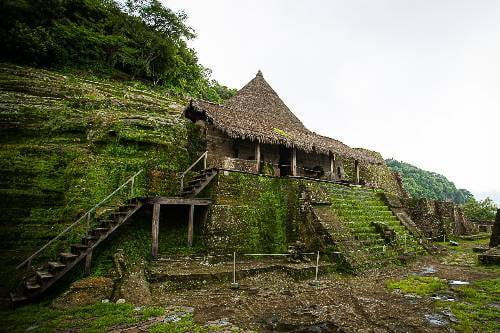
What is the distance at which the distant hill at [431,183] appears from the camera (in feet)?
202

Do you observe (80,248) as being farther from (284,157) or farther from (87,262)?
(284,157)

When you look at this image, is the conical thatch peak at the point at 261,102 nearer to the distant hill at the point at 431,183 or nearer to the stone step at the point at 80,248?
the stone step at the point at 80,248

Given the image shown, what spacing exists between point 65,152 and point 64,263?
6719 millimetres

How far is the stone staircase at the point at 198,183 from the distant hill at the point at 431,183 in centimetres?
5543

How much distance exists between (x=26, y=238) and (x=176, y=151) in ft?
23.4

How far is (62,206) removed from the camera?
11.2 meters

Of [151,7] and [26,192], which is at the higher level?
[151,7]

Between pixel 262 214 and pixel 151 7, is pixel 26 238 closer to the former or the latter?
pixel 262 214

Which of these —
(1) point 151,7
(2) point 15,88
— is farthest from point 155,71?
(2) point 15,88

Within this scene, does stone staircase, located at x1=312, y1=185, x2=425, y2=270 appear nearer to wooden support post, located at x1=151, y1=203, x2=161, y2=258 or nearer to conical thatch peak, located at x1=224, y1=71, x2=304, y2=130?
wooden support post, located at x1=151, y1=203, x2=161, y2=258

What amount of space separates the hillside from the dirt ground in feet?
17.3

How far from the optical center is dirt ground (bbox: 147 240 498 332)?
651cm

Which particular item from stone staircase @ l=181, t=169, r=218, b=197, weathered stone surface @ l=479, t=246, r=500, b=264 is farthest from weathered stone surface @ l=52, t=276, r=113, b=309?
weathered stone surface @ l=479, t=246, r=500, b=264

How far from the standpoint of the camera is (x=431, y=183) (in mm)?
65312
